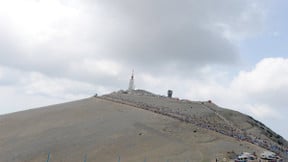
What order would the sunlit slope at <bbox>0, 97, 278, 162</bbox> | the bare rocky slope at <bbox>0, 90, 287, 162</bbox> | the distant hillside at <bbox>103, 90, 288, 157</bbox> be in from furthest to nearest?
the distant hillside at <bbox>103, 90, 288, 157</bbox> → the bare rocky slope at <bbox>0, 90, 287, 162</bbox> → the sunlit slope at <bbox>0, 97, 278, 162</bbox>

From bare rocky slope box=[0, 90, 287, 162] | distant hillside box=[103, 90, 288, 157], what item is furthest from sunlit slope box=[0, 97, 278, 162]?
distant hillside box=[103, 90, 288, 157]

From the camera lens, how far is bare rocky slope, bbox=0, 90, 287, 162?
28.4 m

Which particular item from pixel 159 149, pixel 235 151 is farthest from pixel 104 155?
pixel 235 151

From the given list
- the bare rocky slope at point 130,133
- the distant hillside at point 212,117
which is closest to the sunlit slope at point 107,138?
the bare rocky slope at point 130,133

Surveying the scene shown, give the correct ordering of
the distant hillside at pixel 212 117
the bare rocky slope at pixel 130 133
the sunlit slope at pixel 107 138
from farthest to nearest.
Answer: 1. the distant hillside at pixel 212 117
2. the bare rocky slope at pixel 130 133
3. the sunlit slope at pixel 107 138

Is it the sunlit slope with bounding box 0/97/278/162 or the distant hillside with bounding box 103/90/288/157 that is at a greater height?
the distant hillside with bounding box 103/90/288/157

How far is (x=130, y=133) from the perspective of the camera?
33062 millimetres

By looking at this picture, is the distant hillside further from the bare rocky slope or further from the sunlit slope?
the sunlit slope

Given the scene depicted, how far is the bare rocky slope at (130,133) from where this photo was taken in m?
28.4

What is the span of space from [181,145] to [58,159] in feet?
Answer: 29.7

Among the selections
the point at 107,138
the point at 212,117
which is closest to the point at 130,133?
the point at 107,138

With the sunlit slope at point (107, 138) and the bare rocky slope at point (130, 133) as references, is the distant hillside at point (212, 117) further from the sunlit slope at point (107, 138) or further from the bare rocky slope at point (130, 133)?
the sunlit slope at point (107, 138)

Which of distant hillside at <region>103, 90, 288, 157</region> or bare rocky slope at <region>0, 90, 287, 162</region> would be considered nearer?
bare rocky slope at <region>0, 90, 287, 162</region>

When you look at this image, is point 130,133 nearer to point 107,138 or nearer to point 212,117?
point 107,138
